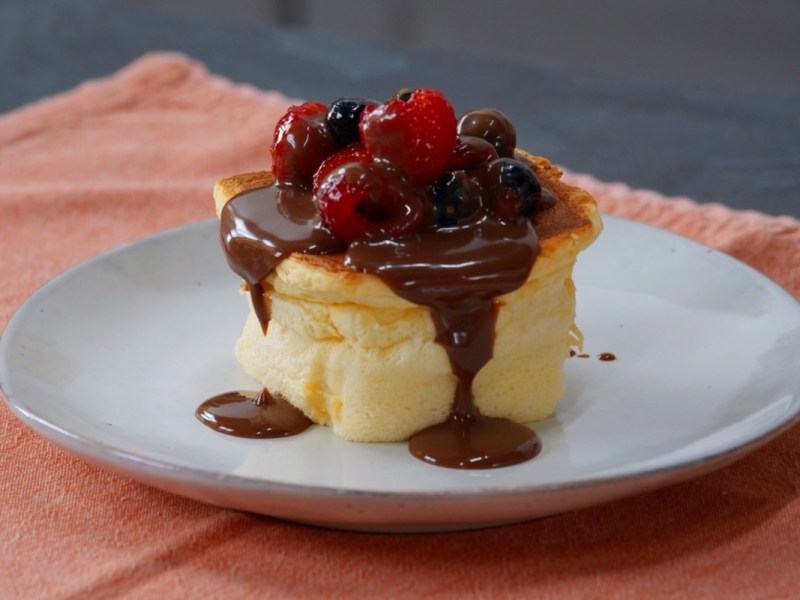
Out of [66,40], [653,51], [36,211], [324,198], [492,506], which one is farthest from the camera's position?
[653,51]

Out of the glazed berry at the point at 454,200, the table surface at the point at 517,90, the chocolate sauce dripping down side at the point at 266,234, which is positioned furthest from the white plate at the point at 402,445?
the table surface at the point at 517,90

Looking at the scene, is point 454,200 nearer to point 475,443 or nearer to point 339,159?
point 339,159

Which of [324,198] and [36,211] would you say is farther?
[36,211]

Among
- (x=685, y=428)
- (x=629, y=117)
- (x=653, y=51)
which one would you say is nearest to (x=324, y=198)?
(x=685, y=428)

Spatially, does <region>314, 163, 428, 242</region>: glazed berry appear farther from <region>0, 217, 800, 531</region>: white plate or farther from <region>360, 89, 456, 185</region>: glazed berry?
<region>0, 217, 800, 531</region>: white plate

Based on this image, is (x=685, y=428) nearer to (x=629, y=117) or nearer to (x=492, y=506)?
(x=492, y=506)

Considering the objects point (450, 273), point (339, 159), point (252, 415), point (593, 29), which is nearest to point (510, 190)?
point (450, 273)
